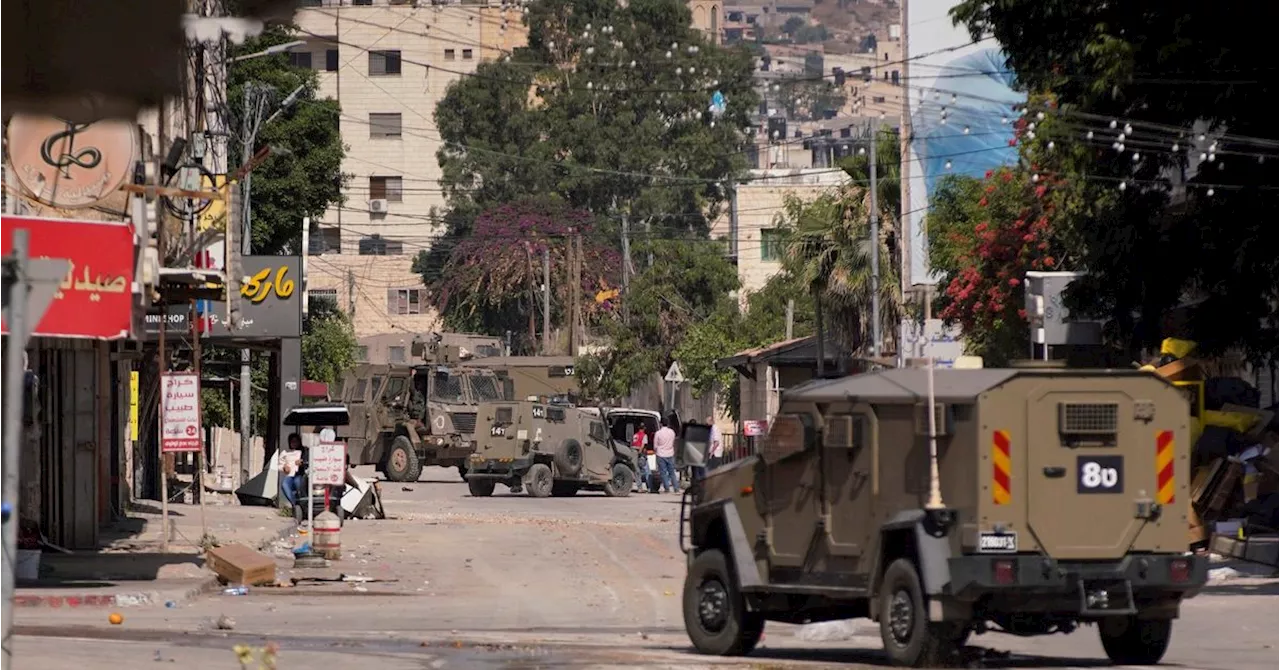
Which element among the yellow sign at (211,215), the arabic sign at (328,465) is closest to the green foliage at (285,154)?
the arabic sign at (328,465)

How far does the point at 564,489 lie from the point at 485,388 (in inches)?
225

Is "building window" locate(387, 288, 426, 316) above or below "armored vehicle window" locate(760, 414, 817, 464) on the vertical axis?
above

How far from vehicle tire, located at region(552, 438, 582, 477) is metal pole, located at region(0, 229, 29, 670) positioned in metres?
33.6

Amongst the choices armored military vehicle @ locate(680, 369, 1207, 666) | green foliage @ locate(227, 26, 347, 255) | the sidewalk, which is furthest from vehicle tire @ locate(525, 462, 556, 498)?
armored military vehicle @ locate(680, 369, 1207, 666)

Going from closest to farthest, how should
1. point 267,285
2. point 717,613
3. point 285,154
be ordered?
point 717,613
point 267,285
point 285,154

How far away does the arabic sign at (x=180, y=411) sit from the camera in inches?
963

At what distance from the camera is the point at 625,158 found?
93562 mm

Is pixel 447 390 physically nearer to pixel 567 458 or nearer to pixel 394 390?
pixel 394 390

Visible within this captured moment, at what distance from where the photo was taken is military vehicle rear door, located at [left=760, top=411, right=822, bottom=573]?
559 inches

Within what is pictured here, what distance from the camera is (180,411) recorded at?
80.9 ft

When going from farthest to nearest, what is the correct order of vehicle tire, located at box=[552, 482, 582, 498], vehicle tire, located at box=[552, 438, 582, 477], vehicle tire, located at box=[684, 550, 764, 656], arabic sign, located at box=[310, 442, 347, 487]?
vehicle tire, located at box=[552, 482, 582, 498]
vehicle tire, located at box=[552, 438, 582, 477]
arabic sign, located at box=[310, 442, 347, 487]
vehicle tire, located at box=[684, 550, 764, 656]

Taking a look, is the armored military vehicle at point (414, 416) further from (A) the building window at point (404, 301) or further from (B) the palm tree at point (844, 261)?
(A) the building window at point (404, 301)

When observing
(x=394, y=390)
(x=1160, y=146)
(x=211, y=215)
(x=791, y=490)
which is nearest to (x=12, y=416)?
(x=791, y=490)

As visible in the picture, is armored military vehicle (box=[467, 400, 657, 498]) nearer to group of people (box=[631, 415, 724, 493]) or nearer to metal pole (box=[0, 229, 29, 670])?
group of people (box=[631, 415, 724, 493])
